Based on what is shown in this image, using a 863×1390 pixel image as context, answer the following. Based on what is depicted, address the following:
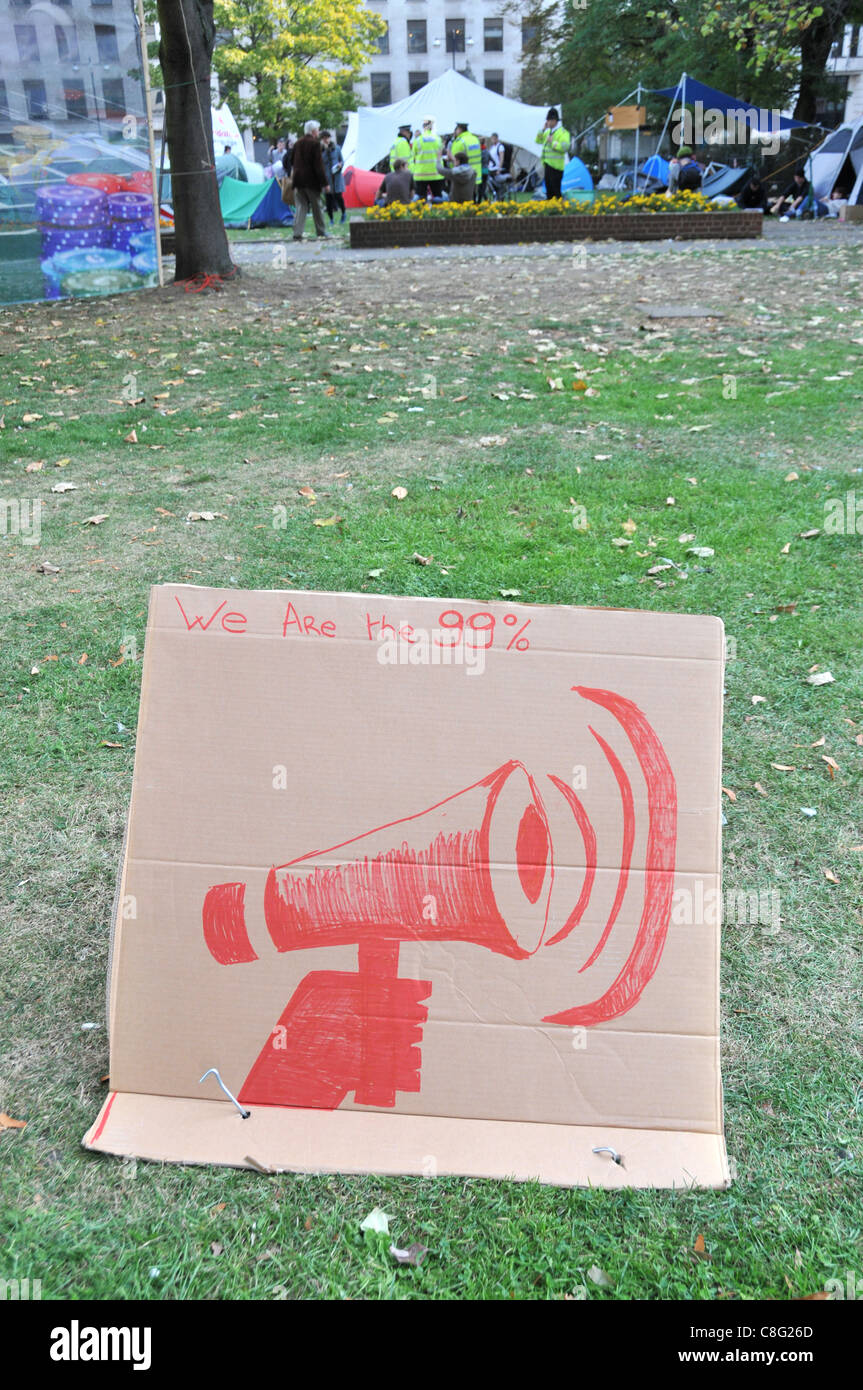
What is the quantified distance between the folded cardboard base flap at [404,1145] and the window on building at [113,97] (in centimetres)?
1257

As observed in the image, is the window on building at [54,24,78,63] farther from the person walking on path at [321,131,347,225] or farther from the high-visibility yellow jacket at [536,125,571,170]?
the person walking on path at [321,131,347,225]

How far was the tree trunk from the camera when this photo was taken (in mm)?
11336

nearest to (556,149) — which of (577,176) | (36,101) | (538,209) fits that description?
(538,209)

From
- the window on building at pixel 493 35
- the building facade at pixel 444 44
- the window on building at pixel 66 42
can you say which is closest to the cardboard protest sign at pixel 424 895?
the window on building at pixel 66 42

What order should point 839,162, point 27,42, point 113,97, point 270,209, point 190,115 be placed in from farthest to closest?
point 270,209 < point 839,162 < point 190,115 < point 113,97 < point 27,42

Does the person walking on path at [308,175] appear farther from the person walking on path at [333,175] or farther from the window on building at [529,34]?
the window on building at [529,34]

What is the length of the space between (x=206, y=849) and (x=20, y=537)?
352cm

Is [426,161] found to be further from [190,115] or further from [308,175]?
[190,115]

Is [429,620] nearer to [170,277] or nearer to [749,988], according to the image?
[749,988]

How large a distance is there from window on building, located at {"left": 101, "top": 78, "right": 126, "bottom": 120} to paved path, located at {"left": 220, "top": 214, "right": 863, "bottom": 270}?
301 cm

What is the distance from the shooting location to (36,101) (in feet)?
36.2

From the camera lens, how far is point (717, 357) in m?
8.04

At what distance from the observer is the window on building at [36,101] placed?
432 inches

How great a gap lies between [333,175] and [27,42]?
50.4 feet
